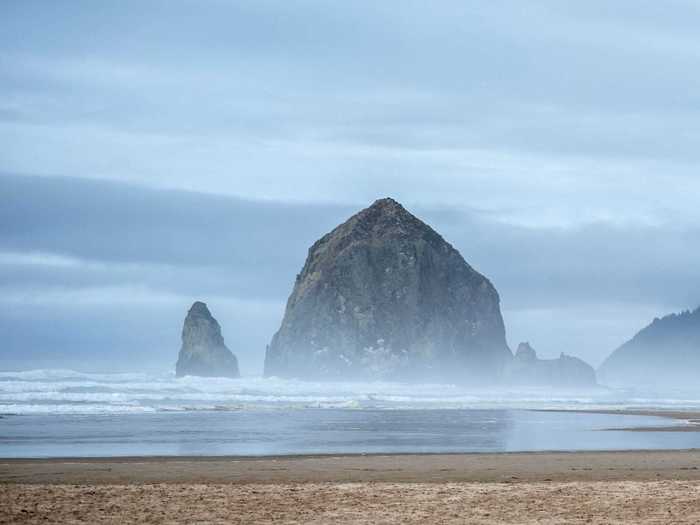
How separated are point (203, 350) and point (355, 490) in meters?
113

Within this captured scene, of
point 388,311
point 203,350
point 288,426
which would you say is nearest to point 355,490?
point 288,426

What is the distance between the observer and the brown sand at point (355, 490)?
17141 mm

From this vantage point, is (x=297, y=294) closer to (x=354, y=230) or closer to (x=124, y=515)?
(x=354, y=230)

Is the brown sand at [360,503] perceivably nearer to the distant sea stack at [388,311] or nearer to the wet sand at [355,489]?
the wet sand at [355,489]

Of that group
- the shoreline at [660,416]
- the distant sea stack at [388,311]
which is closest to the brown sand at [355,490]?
the shoreline at [660,416]

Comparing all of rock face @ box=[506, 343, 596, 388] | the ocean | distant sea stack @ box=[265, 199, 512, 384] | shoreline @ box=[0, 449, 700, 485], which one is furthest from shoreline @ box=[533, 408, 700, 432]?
rock face @ box=[506, 343, 596, 388]

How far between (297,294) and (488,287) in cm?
2654

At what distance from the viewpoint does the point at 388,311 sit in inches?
5468

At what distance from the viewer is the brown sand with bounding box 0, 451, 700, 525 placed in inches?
675

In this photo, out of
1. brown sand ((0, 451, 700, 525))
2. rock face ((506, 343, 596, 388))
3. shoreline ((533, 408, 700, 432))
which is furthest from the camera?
rock face ((506, 343, 596, 388))

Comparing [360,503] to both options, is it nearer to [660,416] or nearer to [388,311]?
[660,416]

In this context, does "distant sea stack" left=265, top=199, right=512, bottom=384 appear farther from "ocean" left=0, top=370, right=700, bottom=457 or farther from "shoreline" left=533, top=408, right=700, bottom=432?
"shoreline" left=533, top=408, right=700, bottom=432

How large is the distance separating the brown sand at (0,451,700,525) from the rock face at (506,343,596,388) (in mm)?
108733

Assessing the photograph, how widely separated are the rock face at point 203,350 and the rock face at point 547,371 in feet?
116
